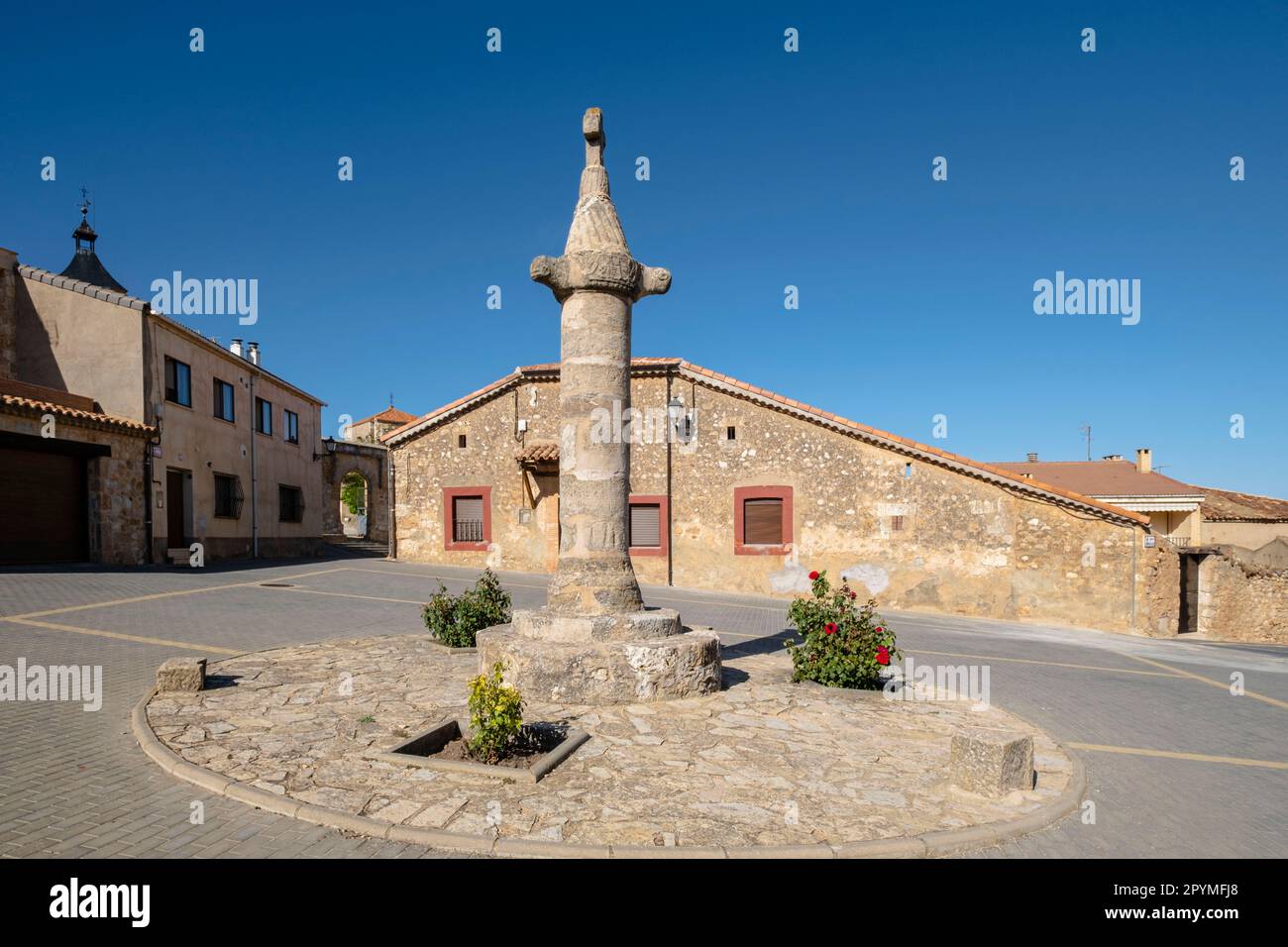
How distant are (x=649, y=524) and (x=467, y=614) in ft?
37.2

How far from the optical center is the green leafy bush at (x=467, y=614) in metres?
9.45

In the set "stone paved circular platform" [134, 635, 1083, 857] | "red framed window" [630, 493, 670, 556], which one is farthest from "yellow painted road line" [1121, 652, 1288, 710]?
"red framed window" [630, 493, 670, 556]

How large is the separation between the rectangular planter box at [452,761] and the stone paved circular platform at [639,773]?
7cm

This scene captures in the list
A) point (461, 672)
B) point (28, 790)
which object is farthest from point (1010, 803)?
point (28, 790)

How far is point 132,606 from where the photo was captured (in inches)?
466

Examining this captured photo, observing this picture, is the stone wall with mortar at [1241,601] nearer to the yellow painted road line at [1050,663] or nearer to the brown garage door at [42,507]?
the yellow painted road line at [1050,663]

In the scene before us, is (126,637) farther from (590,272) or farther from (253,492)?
(253,492)

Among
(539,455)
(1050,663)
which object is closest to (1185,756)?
(1050,663)

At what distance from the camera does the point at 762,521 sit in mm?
19234

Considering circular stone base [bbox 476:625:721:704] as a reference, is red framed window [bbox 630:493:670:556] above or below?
above

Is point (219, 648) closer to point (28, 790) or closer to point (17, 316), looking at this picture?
point (28, 790)

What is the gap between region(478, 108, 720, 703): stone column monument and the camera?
7.14 meters

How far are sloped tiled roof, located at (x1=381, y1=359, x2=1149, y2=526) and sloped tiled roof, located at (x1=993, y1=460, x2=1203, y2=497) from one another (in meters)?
11.8

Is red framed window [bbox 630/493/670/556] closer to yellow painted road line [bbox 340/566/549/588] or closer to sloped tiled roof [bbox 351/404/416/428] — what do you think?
yellow painted road line [bbox 340/566/549/588]
